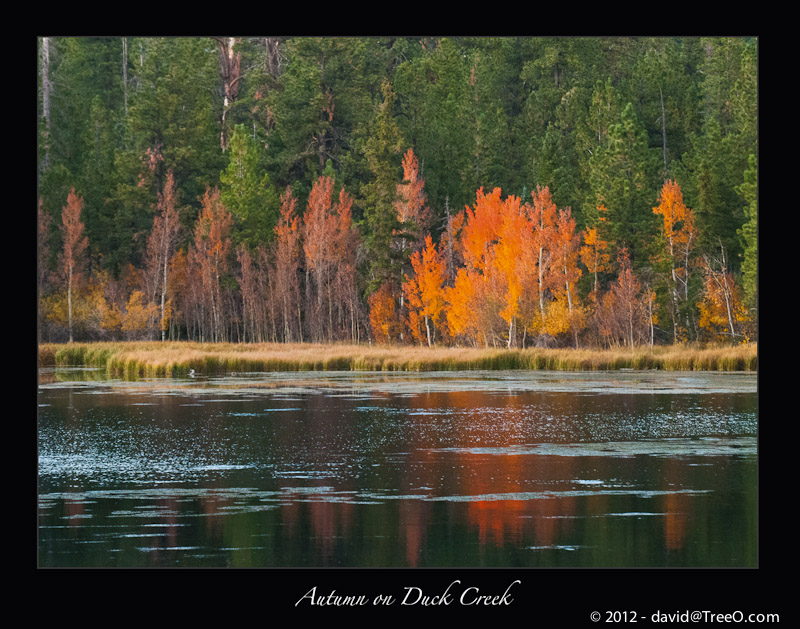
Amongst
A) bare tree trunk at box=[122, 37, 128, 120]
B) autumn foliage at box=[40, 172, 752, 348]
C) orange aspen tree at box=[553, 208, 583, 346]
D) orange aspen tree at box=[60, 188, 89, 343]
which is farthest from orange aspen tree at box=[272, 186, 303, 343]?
bare tree trunk at box=[122, 37, 128, 120]

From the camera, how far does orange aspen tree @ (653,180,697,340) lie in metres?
42.5

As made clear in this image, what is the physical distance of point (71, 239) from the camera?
4741cm

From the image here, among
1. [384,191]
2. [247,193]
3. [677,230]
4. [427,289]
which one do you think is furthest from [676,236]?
[247,193]

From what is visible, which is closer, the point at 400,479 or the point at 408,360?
the point at 400,479

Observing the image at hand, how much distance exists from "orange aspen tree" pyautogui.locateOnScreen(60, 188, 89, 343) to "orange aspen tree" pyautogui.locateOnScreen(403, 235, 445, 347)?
519 inches

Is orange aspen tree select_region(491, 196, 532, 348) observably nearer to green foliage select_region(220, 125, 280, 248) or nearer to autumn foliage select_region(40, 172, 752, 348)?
autumn foliage select_region(40, 172, 752, 348)

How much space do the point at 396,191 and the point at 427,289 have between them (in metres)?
5.49

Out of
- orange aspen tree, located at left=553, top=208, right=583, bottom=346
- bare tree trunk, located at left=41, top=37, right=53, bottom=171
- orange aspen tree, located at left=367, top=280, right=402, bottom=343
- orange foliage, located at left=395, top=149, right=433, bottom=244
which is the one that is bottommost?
orange aspen tree, located at left=367, top=280, right=402, bottom=343

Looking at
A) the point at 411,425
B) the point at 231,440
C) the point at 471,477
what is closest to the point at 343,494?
the point at 471,477

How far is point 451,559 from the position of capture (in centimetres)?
1093

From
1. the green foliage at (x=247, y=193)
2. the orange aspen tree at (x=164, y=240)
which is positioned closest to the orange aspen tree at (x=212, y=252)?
the green foliage at (x=247, y=193)

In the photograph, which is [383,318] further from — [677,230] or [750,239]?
[750,239]

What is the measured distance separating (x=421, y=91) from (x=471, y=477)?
3760cm
